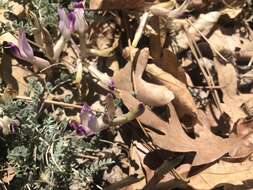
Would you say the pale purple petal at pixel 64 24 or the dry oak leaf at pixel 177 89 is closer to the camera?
the pale purple petal at pixel 64 24

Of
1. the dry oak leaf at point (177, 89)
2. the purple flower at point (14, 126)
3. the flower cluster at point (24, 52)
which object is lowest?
the purple flower at point (14, 126)

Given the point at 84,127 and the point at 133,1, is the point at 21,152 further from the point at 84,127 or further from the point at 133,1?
the point at 133,1

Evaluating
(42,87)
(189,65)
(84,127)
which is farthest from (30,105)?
(189,65)

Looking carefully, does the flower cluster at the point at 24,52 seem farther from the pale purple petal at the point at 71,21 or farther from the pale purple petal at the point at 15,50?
the pale purple petal at the point at 71,21

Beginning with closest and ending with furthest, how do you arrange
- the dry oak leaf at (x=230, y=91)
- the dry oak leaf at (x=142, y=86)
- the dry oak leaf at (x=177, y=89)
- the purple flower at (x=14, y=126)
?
1. the purple flower at (x=14, y=126)
2. the dry oak leaf at (x=142, y=86)
3. the dry oak leaf at (x=177, y=89)
4. the dry oak leaf at (x=230, y=91)

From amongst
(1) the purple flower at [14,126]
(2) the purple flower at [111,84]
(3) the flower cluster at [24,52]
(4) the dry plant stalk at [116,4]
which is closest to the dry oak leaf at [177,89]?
(2) the purple flower at [111,84]

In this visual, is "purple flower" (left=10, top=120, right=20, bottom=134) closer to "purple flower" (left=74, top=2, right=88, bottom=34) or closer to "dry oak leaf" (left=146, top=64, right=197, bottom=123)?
"purple flower" (left=74, top=2, right=88, bottom=34)
